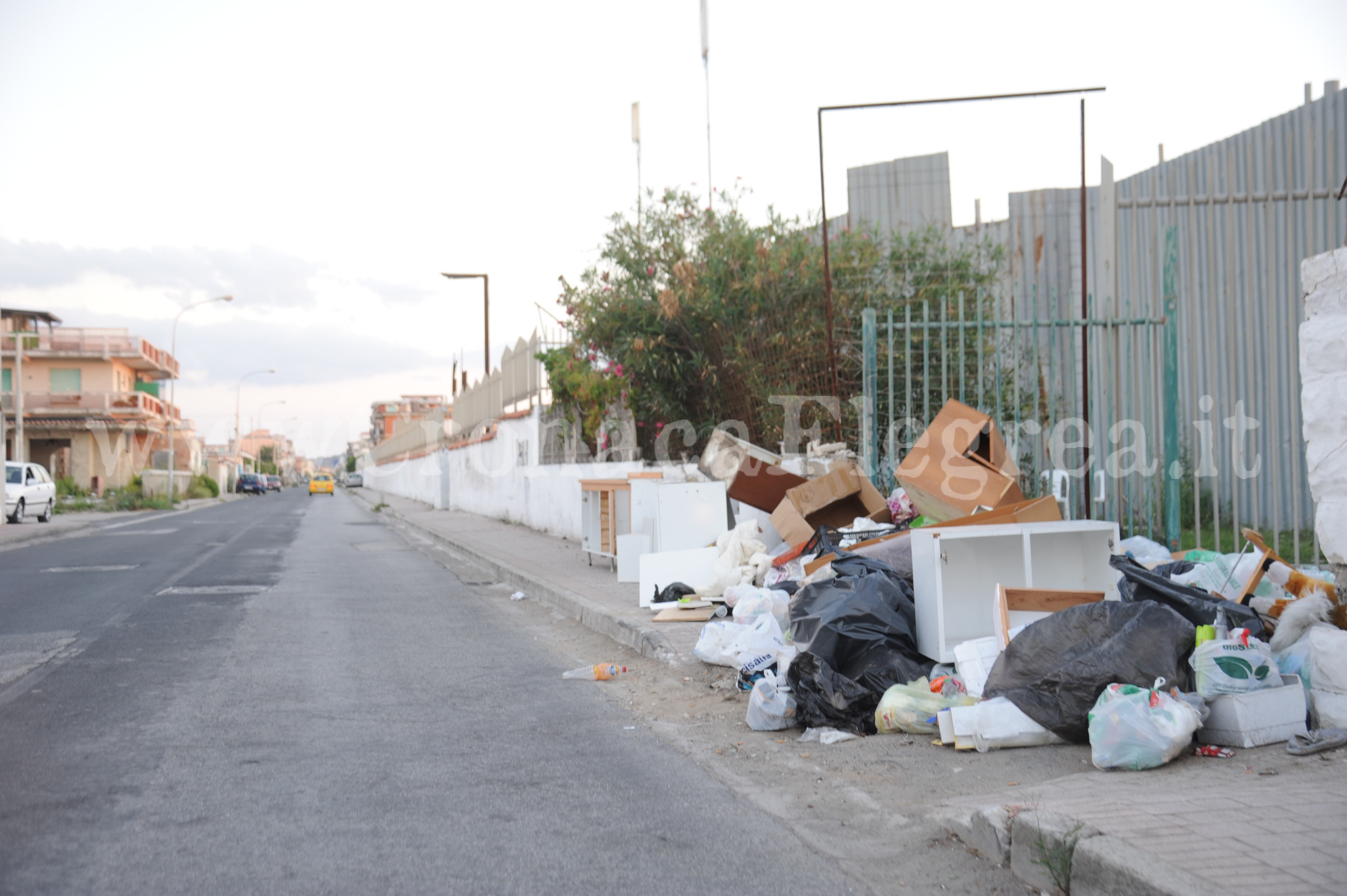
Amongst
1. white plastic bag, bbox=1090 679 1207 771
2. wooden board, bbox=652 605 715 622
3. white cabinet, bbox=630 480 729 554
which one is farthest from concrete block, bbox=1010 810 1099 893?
white cabinet, bbox=630 480 729 554

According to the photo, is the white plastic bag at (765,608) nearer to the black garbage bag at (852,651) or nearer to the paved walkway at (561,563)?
the paved walkway at (561,563)

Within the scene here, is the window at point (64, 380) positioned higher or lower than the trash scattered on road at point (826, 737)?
higher

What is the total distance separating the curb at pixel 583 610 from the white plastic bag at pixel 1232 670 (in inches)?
133

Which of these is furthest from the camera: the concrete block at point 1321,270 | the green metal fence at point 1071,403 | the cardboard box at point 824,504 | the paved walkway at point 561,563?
the cardboard box at point 824,504

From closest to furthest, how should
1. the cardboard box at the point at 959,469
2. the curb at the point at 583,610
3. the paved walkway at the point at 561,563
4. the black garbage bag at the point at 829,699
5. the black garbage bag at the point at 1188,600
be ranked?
1. the black garbage bag at the point at 1188,600
2. the black garbage bag at the point at 829,699
3. the curb at the point at 583,610
4. the cardboard box at the point at 959,469
5. the paved walkway at the point at 561,563

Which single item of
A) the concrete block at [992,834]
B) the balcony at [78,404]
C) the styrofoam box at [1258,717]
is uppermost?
the balcony at [78,404]

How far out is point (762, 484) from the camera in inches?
384

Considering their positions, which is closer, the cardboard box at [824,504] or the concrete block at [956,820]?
the concrete block at [956,820]

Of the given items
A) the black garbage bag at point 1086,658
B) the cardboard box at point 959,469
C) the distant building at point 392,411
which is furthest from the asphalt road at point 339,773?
the distant building at point 392,411

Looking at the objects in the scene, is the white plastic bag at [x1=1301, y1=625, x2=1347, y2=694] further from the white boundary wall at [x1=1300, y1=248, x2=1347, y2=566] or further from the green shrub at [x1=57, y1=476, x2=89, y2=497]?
the green shrub at [x1=57, y1=476, x2=89, y2=497]

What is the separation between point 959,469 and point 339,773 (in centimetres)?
508

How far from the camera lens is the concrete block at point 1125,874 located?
265 cm

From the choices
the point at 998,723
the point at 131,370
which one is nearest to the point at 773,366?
the point at 998,723

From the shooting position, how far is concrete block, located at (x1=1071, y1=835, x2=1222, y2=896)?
104 inches
